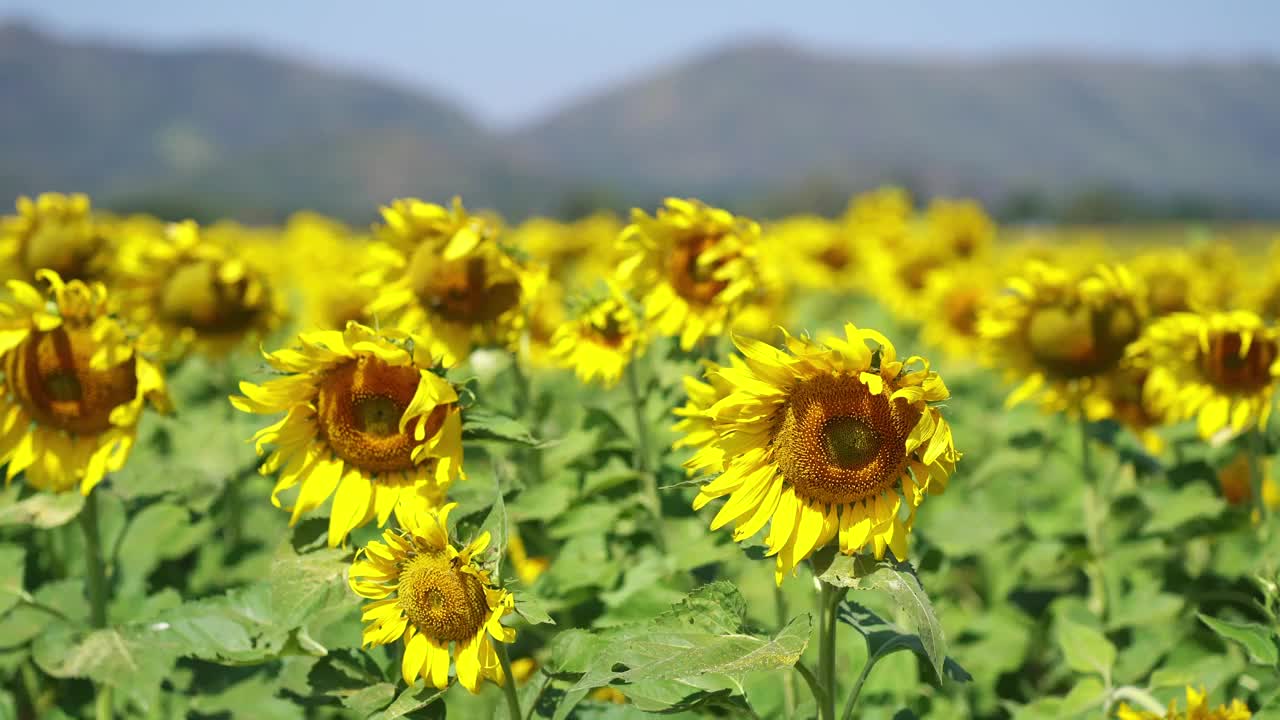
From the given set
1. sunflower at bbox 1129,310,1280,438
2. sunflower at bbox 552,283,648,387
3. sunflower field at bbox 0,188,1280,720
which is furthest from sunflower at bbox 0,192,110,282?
sunflower at bbox 1129,310,1280,438

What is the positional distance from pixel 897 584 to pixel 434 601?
93 centimetres

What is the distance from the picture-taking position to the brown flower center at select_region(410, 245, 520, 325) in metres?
3.40

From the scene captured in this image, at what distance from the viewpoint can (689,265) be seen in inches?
141

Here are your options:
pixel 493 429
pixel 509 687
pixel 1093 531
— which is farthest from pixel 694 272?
pixel 1093 531

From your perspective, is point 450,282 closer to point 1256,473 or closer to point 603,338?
point 603,338

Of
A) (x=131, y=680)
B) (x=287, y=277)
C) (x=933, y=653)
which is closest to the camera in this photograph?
(x=933, y=653)

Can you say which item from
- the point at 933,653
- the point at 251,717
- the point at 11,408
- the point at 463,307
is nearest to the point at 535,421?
the point at 463,307

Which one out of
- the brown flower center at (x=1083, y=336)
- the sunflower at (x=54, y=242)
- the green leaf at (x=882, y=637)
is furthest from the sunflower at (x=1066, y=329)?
the sunflower at (x=54, y=242)

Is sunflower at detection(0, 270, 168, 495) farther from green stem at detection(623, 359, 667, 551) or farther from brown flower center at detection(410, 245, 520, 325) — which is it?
green stem at detection(623, 359, 667, 551)

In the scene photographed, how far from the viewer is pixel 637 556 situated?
3545 millimetres

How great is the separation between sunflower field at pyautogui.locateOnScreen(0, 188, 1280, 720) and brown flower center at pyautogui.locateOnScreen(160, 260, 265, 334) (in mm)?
15

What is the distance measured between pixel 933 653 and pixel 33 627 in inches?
109

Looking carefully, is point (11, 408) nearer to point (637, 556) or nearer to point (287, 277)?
point (637, 556)

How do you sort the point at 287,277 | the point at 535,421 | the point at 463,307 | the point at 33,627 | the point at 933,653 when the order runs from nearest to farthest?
the point at 933,653, the point at 33,627, the point at 463,307, the point at 535,421, the point at 287,277
